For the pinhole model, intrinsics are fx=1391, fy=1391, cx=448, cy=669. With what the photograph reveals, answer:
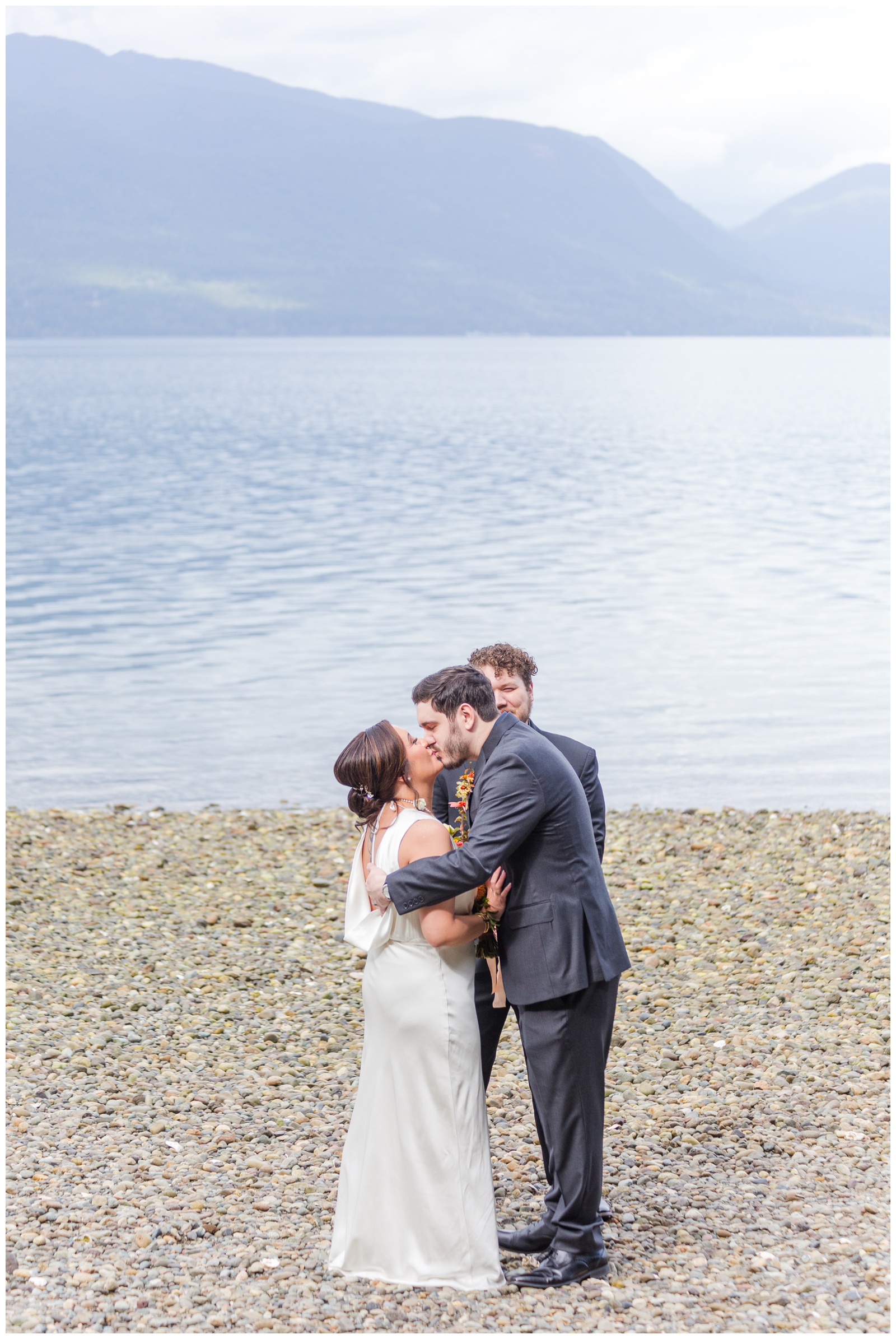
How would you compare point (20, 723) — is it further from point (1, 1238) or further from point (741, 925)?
point (1, 1238)

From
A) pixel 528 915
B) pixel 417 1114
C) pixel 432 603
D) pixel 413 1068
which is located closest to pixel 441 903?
pixel 528 915

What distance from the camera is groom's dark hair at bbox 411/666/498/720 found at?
5250 millimetres

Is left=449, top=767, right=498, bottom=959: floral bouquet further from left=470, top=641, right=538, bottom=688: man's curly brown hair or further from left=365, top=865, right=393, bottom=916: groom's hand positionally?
left=470, top=641, right=538, bottom=688: man's curly brown hair

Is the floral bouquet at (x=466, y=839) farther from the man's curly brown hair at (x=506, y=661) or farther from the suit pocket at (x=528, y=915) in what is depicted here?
the man's curly brown hair at (x=506, y=661)

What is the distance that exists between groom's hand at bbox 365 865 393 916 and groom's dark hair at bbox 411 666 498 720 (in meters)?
0.67

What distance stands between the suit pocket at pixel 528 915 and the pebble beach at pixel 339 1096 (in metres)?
1.46

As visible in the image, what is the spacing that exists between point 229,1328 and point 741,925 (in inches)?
240

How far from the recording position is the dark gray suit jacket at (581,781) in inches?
238

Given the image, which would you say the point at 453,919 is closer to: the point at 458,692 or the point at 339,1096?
the point at 458,692

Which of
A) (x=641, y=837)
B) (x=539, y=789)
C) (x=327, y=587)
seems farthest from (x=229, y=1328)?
(x=327, y=587)

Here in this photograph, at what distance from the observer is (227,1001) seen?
30.0 feet

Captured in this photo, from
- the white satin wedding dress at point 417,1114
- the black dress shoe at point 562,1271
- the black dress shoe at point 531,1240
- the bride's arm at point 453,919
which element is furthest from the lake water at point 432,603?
the bride's arm at point 453,919

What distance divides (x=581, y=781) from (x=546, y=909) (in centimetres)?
77

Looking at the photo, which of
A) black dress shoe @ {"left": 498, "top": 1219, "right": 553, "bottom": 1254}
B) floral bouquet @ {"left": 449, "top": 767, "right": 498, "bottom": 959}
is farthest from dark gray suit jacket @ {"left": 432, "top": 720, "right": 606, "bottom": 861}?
black dress shoe @ {"left": 498, "top": 1219, "right": 553, "bottom": 1254}
